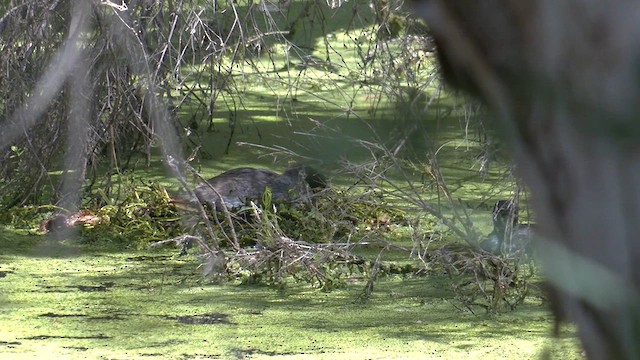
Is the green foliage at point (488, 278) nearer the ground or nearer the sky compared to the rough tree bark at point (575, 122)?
nearer the ground

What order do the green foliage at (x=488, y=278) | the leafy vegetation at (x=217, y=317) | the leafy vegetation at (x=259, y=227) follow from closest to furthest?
the leafy vegetation at (x=217, y=317) → the leafy vegetation at (x=259, y=227) → the green foliage at (x=488, y=278)

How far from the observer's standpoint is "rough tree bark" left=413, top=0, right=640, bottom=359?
2.48 feet

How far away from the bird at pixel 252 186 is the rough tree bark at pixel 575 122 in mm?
4253

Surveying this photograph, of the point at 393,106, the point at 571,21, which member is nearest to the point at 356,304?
the point at 393,106

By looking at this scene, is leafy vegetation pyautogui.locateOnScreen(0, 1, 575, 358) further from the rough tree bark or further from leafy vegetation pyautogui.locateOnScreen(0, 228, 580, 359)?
the rough tree bark

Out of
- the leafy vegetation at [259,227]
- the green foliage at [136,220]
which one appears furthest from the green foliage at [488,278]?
the green foliage at [136,220]

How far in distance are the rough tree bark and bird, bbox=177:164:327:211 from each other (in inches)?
167

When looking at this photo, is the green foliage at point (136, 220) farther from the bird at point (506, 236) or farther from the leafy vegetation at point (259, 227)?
the bird at point (506, 236)

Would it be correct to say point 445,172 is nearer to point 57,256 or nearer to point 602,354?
point 57,256

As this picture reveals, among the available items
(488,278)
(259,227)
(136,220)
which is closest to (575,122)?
(488,278)

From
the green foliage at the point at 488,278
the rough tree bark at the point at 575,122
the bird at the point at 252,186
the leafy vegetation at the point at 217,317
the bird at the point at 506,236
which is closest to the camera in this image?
the rough tree bark at the point at 575,122

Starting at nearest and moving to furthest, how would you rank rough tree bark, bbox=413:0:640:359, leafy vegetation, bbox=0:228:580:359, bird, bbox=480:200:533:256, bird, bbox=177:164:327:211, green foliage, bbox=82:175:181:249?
rough tree bark, bbox=413:0:640:359, leafy vegetation, bbox=0:228:580:359, bird, bbox=480:200:533:256, green foliage, bbox=82:175:181:249, bird, bbox=177:164:327:211

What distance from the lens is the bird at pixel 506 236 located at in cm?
388

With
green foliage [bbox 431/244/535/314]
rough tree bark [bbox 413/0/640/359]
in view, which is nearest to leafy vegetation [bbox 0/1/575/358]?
green foliage [bbox 431/244/535/314]
